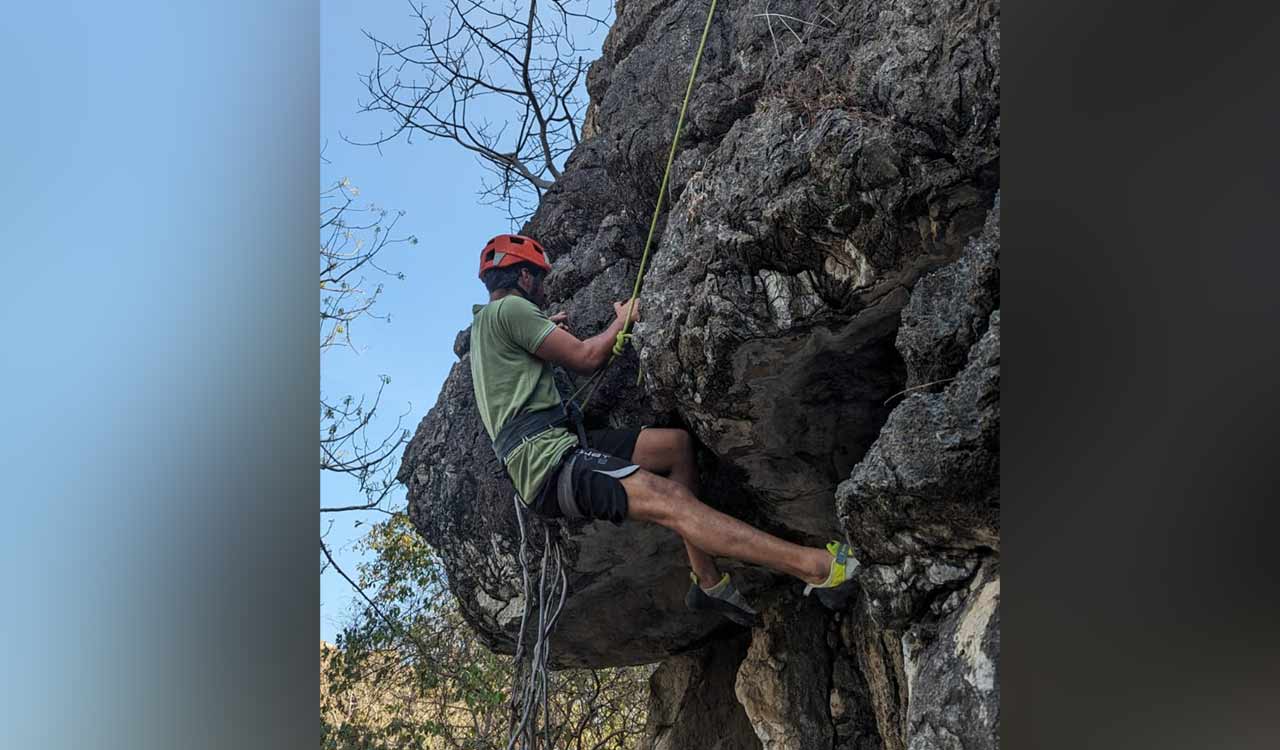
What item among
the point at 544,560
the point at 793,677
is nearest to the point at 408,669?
the point at 544,560

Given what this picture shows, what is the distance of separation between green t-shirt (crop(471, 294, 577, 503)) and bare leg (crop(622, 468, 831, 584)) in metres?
0.28

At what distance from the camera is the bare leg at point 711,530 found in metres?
3.06

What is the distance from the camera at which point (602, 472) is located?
329cm

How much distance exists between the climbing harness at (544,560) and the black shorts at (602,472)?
1.2 inches

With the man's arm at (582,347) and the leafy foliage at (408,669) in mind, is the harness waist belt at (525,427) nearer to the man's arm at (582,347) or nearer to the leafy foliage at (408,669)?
the man's arm at (582,347)

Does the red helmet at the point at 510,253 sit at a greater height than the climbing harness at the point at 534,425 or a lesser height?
greater

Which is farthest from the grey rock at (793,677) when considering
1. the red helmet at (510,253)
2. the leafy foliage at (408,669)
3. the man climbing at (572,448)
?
the red helmet at (510,253)

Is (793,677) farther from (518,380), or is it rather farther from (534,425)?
(518,380)

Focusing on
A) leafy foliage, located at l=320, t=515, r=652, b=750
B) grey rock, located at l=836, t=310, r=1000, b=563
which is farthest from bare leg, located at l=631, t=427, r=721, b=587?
leafy foliage, located at l=320, t=515, r=652, b=750

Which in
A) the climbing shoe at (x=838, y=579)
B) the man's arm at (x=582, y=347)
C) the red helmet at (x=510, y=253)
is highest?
the red helmet at (x=510, y=253)

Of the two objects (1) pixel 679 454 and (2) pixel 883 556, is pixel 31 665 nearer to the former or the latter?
(1) pixel 679 454

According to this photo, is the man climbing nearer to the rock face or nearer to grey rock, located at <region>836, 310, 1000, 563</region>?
the rock face

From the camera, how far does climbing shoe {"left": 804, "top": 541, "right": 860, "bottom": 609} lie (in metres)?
3.03

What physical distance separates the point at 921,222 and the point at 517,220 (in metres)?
1.64
